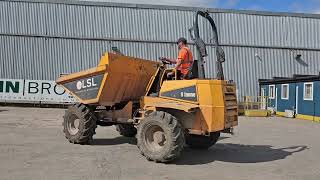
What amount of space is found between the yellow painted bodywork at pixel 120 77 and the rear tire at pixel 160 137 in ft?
5.51

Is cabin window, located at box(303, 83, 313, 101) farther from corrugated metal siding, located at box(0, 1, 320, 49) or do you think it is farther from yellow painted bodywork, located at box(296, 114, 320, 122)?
corrugated metal siding, located at box(0, 1, 320, 49)

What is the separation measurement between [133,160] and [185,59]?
8.52 feet

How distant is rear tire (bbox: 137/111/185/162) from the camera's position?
9812mm

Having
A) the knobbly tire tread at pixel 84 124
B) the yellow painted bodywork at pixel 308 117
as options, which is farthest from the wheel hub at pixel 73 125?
the yellow painted bodywork at pixel 308 117

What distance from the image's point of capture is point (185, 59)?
1077 cm

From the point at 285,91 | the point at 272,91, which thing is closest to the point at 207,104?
the point at 285,91

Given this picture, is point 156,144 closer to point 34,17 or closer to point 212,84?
point 212,84

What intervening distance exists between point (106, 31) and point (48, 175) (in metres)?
27.9

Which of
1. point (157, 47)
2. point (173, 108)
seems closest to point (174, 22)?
point (157, 47)

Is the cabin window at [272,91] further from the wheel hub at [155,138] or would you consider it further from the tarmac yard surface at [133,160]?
the wheel hub at [155,138]

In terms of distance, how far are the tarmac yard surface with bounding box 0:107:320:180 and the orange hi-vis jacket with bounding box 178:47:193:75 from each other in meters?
2.06

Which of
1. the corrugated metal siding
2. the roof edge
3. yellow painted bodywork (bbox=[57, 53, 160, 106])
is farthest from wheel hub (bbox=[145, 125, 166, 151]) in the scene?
the roof edge

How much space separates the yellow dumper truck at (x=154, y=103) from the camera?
32.8 feet

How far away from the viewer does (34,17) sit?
35.1 m
